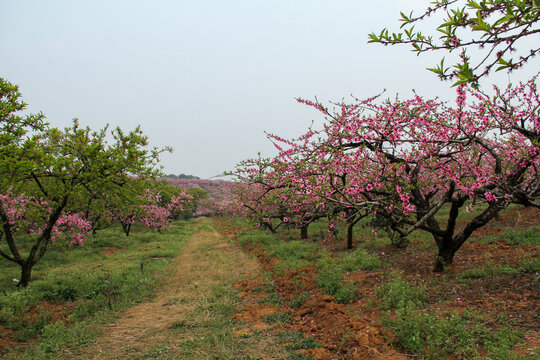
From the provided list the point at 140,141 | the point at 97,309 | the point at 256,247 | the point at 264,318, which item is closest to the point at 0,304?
the point at 97,309

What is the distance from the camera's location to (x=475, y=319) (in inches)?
181

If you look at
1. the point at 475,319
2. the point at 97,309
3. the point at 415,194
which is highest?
the point at 415,194

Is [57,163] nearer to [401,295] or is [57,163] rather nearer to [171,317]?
[171,317]

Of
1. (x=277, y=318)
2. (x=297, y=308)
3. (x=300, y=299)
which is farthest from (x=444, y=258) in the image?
(x=277, y=318)

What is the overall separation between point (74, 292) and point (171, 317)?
406 cm

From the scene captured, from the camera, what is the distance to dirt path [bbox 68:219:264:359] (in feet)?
18.3

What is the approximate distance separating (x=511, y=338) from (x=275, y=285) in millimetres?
5837

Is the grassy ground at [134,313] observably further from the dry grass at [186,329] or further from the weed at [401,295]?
the weed at [401,295]

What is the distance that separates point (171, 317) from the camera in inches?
278

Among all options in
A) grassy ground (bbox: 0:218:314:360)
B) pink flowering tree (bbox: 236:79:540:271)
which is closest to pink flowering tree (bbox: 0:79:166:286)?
grassy ground (bbox: 0:218:314:360)

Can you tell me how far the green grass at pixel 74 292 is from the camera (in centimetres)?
642

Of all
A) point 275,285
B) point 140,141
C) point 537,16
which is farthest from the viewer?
point 140,141

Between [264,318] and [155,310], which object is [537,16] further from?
[155,310]

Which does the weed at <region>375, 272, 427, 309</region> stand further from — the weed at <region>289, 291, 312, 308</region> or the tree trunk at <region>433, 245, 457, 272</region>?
the weed at <region>289, 291, 312, 308</region>
